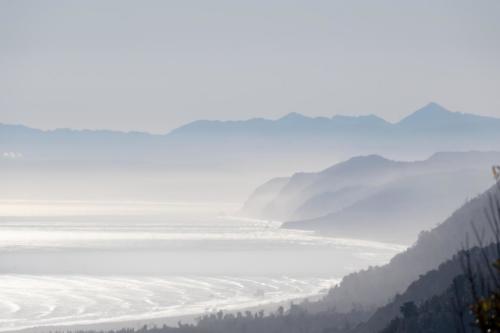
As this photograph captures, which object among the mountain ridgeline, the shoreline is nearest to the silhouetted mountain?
the mountain ridgeline

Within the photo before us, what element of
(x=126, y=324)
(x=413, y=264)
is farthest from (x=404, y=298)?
(x=126, y=324)

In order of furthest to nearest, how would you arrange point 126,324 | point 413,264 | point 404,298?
point 413,264
point 126,324
point 404,298

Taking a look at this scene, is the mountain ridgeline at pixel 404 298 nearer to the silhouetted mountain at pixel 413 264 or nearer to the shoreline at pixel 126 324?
the silhouetted mountain at pixel 413 264

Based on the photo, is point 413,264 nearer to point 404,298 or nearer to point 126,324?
point 404,298

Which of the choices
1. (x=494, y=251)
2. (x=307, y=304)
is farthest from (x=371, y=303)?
(x=494, y=251)

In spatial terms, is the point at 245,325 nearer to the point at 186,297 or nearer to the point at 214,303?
the point at 214,303

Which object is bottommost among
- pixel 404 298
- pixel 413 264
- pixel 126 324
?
pixel 126 324

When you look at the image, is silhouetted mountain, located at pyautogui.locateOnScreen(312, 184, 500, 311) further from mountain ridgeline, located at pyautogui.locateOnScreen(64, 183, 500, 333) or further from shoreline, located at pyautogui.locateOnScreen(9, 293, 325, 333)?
shoreline, located at pyautogui.locateOnScreen(9, 293, 325, 333)

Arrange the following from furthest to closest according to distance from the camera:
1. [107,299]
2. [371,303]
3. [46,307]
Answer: [107,299] < [46,307] < [371,303]

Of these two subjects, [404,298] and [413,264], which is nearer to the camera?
[404,298]

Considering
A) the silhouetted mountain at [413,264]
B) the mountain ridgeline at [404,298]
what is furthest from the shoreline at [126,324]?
the silhouetted mountain at [413,264]

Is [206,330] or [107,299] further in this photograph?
[107,299]
